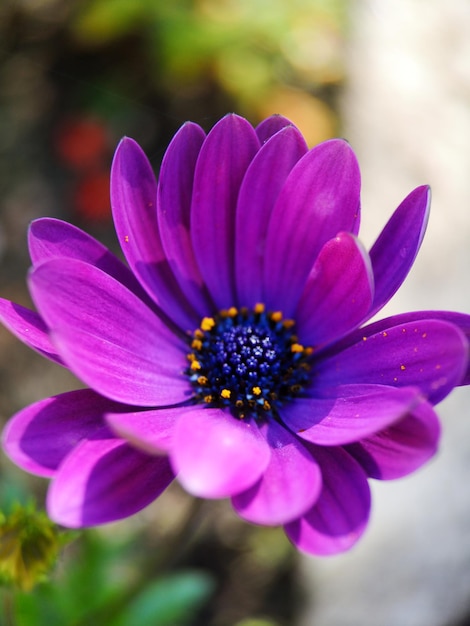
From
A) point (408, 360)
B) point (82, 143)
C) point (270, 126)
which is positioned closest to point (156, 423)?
point (408, 360)

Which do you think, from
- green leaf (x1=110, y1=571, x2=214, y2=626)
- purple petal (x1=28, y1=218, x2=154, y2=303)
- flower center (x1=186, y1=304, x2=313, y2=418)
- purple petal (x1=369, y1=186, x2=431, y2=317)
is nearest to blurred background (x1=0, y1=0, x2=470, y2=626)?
green leaf (x1=110, y1=571, x2=214, y2=626)

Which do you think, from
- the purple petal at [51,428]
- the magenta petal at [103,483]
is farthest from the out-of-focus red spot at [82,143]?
the magenta petal at [103,483]

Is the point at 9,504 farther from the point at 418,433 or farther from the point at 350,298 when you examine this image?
the point at 418,433

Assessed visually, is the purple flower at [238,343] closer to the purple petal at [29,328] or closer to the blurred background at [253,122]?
the purple petal at [29,328]

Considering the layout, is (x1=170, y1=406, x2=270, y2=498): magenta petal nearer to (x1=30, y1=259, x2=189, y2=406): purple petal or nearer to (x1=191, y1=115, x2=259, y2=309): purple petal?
(x1=30, y1=259, x2=189, y2=406): purple petal

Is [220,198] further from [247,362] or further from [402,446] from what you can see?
[402,446]

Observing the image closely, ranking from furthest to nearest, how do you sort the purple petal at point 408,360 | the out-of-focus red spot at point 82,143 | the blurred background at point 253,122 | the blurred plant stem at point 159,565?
the out-of-focus red spot at point 82,143, the blurred background at point 253,122, the blurred plant stem at point 159,565, the purple petal at point 408,360

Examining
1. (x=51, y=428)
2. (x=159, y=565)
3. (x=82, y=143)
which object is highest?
(x=51, y=428)

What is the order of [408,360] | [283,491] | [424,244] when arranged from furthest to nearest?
1. [424,244]
2. [408,360]
3. [283,491]
